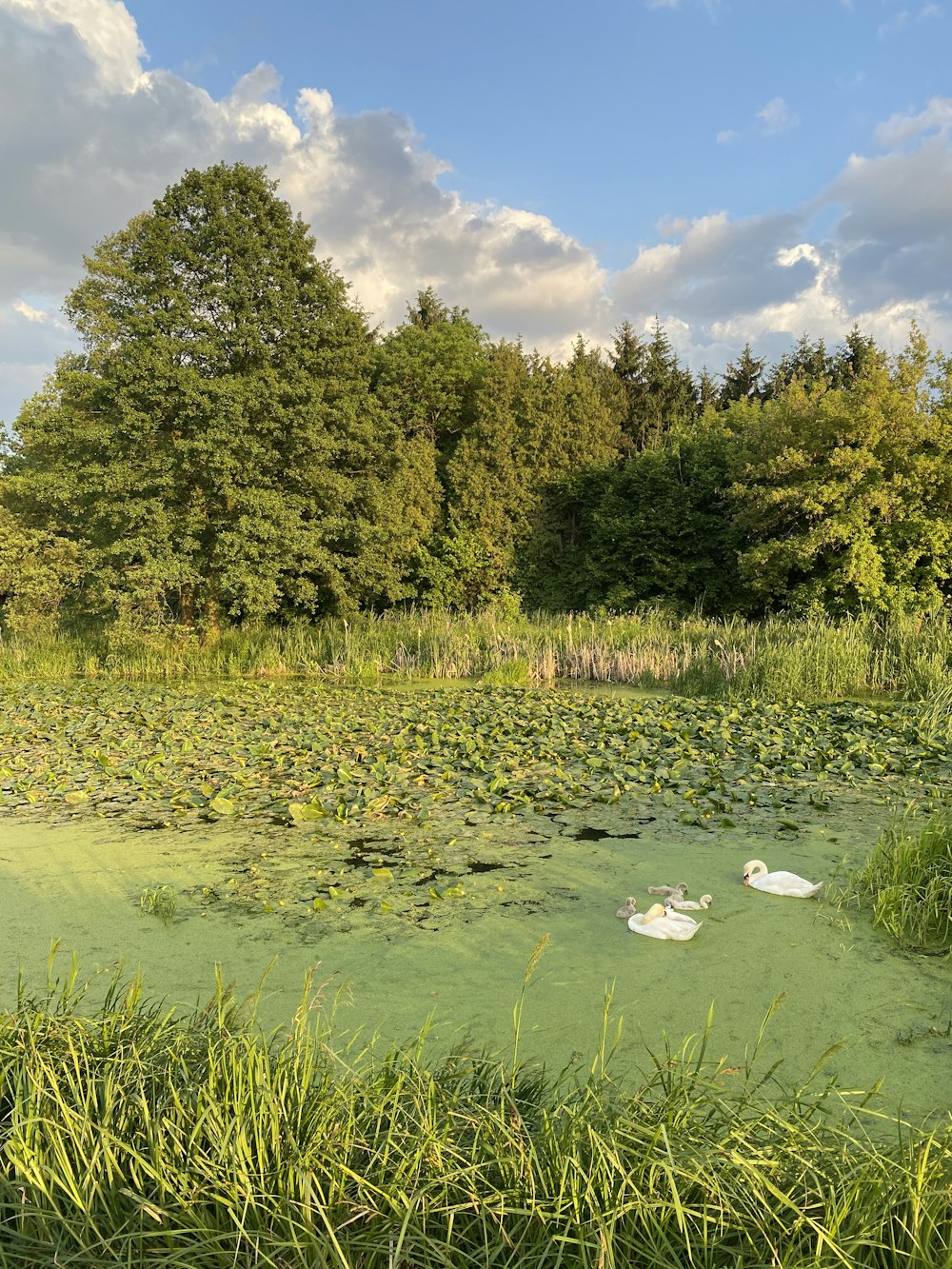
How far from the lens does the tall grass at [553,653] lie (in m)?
8.58

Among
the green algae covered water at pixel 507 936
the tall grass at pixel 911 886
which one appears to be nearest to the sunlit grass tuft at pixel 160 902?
the green algae covered water at pixel 507 936

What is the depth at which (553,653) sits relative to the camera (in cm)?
1062

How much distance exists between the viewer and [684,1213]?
Result: 1.49 m

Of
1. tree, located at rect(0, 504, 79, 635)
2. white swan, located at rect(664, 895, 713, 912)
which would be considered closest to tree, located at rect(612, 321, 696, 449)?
tree, located at rect(0, 504, 79, 635)

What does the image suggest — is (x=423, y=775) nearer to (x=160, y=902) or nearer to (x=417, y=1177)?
(x=160, y=902)

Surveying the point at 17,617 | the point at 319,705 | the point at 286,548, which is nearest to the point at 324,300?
the point at 286,548

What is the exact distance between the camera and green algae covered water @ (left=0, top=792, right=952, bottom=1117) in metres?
2.35

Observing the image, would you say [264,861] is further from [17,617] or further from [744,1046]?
[17,617]

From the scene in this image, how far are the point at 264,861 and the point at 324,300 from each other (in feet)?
40.5

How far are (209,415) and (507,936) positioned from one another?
10.7 metres

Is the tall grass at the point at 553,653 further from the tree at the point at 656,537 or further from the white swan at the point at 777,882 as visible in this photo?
the white swan at the point at 777,882

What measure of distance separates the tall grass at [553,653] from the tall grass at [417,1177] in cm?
692

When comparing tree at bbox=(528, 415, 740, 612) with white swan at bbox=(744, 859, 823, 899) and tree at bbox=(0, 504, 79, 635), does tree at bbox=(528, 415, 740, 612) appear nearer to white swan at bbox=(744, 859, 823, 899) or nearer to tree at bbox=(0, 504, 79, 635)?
tree at bbox=(0, 504, 79, 635)

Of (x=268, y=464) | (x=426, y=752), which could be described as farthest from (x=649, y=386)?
(x=426, y=752)
